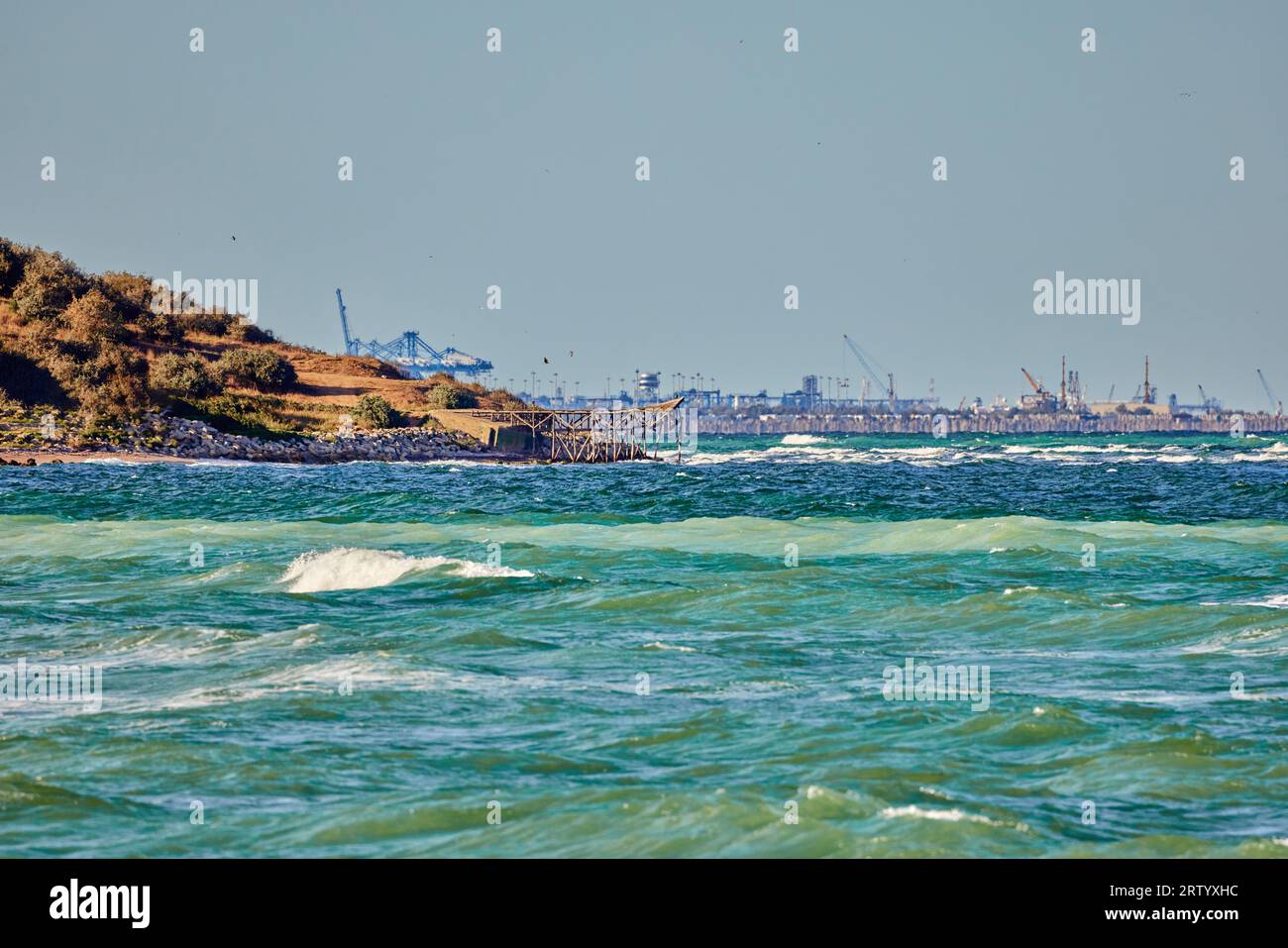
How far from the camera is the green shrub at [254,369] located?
99.6 m

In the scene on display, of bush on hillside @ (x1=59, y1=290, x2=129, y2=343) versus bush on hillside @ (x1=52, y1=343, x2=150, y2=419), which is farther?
bush on hillside @ (x1=59, y1=290, x2=129, y2=343)

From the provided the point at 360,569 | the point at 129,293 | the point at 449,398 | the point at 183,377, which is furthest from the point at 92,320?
the point at 360,569

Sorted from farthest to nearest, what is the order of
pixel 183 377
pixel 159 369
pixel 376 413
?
pixel 376 413 → pixel 159 369 → pixel 183 377

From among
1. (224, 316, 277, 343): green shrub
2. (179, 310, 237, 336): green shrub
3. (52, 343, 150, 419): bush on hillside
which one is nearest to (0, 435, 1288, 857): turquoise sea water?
(52, 343, 150, 419): bush on hillside

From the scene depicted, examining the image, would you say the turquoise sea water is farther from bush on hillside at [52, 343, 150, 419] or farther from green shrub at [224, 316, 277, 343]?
green shrub at [224, 316, 277, 343]

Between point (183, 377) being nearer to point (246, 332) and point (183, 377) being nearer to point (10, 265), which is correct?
point (10, 265)

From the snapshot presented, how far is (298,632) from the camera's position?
2127cm

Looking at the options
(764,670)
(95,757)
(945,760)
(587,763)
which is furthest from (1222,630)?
(95,757)

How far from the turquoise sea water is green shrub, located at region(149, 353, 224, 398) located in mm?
55556

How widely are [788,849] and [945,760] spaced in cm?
293

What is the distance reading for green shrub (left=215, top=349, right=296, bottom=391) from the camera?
99562mm

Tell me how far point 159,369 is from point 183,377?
2.30 m

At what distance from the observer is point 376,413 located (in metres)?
98.9
